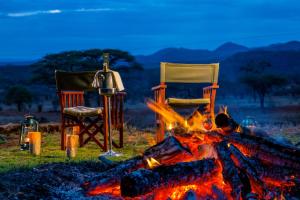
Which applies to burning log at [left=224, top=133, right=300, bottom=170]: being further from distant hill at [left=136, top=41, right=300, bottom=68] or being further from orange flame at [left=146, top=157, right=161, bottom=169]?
distant hill at [left=136, top=41, right=300, bottom=68]

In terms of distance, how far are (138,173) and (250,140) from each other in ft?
3.14

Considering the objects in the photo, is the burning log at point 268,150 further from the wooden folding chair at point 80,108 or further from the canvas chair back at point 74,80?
the canvas chair back at point 74,80

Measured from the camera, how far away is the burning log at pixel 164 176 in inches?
121

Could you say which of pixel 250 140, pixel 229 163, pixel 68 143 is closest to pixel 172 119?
pixel 68 143

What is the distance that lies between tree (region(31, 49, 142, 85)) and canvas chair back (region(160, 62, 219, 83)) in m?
18.8

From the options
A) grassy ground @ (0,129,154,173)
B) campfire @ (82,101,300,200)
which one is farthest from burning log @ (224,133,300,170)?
grassy ground @ (0,129,154,173)

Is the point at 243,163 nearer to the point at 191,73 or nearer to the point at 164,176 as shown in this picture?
the point at 164,176

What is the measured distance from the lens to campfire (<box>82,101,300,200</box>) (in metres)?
3.15

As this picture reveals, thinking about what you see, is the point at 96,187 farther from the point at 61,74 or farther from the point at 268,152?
the point at 61,74

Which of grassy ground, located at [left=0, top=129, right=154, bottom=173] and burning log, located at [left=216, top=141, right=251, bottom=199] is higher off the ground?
burning log, located at [left=216, top=141, right=251, bottom=199]

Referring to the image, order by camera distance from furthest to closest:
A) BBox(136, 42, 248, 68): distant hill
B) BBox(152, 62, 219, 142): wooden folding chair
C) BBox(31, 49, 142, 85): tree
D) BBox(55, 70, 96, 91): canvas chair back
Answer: BBox(136, 42, 248, 68): distant hill
BBox(31, 49, 142, 85): tree
BBox(55, 70, 96, 91): canvas chair back
BBox(152, 62, 219, 142): wooden folding chair

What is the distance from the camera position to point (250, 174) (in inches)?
127

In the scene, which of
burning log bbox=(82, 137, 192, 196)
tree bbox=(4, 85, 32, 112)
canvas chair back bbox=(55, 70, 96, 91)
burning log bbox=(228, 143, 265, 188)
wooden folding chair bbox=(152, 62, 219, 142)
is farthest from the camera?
tree bbox=(4, 85, 32, 112)

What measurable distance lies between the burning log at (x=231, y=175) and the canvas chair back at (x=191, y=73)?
10.5ft
